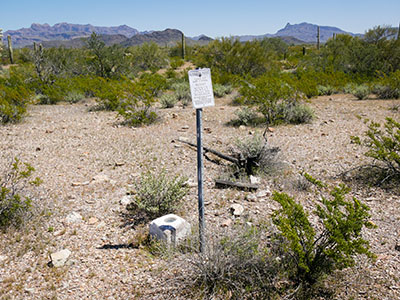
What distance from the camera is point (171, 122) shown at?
933 cm

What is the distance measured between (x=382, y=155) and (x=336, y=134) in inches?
121

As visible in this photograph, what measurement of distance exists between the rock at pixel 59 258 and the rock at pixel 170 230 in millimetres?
875

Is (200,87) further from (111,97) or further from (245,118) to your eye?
(111,97)

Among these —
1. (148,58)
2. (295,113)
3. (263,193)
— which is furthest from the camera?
(148,58)

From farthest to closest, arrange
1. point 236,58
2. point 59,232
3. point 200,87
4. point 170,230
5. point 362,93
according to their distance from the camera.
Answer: point 236,58 < point 362,93 < point 59,232 < point 170,230 < point 200,87

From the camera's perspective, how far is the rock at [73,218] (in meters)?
4.04

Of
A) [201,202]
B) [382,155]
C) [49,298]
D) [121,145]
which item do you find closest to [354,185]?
[382,155]

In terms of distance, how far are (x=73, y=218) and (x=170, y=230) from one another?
57.9 inches

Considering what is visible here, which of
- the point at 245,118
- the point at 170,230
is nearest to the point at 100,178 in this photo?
the point at 170,230

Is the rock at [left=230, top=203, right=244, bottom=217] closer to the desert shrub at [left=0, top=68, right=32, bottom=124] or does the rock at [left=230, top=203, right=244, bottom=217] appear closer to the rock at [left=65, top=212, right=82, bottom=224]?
the rock at [left=65, top=212, right=82, bottom=224]

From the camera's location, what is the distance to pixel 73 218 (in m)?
4.08

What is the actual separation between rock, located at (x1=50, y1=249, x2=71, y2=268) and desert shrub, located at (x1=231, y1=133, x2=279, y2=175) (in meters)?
2.89

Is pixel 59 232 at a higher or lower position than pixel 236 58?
lower

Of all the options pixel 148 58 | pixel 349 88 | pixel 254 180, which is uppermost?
pixel 148 58
